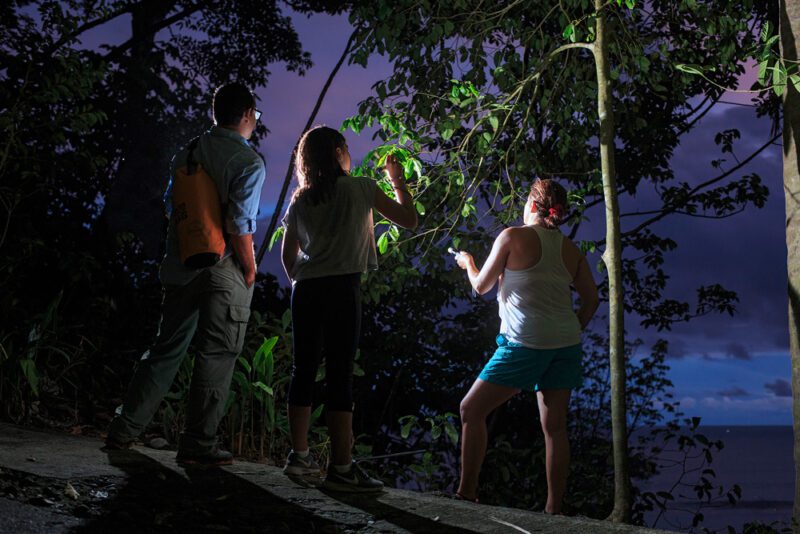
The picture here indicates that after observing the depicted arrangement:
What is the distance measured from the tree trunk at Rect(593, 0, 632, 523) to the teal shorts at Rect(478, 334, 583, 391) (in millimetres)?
668

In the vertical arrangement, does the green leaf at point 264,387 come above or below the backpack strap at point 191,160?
below

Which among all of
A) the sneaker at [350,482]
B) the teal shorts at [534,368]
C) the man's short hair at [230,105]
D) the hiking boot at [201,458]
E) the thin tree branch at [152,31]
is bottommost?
the sneaker at [350,482]

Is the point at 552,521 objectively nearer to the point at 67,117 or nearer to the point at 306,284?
the point at 306,284

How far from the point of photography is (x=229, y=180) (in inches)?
155

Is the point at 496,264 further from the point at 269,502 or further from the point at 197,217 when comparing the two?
the point at 269,502

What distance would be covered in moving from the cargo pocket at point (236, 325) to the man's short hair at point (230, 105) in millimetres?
910

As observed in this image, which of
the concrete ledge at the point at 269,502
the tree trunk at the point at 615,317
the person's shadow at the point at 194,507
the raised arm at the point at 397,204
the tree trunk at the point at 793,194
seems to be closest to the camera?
the person's shadow at the point at 194,507

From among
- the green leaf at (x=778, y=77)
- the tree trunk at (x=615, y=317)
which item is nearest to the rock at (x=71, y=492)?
the tree trunk at (x=615, y=317)

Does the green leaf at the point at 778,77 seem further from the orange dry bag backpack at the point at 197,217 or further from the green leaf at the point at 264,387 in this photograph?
→ the green leaf at the point at 264,387

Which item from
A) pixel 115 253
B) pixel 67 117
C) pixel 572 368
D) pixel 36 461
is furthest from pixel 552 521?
pixel 115 253

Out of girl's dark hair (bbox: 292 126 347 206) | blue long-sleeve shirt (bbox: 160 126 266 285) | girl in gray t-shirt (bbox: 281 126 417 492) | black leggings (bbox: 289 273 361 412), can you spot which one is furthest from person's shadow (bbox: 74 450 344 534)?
girl's dark hair (bbox: 292 126 347 206)

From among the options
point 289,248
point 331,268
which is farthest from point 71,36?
point 331,268

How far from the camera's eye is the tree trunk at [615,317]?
4.70m

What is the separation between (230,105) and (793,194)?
122 inches
